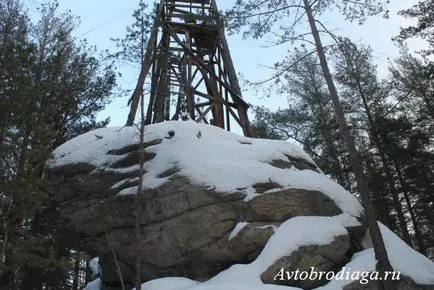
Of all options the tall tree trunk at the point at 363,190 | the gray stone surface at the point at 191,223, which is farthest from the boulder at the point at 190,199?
the tall tree trunk at the point at 363,190

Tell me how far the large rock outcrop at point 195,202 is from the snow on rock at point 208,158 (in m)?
0.02

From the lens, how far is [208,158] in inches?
347

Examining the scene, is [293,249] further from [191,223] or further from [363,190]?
[191,223]

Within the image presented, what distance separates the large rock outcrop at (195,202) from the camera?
7770 mm

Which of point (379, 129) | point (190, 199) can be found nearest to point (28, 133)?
point (190, 199)

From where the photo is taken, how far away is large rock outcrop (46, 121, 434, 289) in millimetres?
7770

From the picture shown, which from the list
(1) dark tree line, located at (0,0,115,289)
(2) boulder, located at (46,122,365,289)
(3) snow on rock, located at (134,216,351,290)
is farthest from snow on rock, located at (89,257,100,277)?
(3) snow on rock, located at (134,216,351,290)

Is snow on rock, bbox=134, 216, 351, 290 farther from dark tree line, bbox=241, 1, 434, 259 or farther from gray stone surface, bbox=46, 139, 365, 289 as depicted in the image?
dark tree line, bbox=241, 1, 434, 259

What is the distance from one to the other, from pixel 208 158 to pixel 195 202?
3.63ft

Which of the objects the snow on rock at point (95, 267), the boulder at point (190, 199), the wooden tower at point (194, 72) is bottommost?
the snow on rock at point (95, 267)

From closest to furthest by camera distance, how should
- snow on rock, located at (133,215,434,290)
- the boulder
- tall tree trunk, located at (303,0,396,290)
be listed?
tall tree trunk, located at (303,0,396,290), snow on rock, located at (133,215,434,290), the boulder

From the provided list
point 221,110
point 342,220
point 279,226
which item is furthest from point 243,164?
point 221,110

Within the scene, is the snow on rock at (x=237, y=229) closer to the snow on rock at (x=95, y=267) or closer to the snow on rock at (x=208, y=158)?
the snow on rock at (x=208, y=158)

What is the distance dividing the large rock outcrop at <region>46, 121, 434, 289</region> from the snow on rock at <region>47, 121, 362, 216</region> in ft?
0.08
